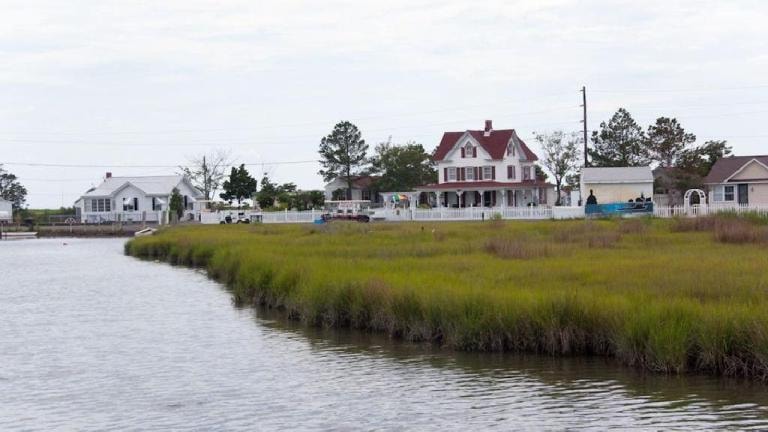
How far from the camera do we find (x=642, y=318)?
58.6ft

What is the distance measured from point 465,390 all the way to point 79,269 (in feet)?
122

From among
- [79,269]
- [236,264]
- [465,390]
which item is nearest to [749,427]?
[465,390]

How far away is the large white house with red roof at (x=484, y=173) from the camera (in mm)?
90125

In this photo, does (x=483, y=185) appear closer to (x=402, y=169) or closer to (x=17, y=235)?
(x=402, y=169)

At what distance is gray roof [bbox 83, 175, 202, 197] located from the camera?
115m

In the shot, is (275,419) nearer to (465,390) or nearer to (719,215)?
(465,390)

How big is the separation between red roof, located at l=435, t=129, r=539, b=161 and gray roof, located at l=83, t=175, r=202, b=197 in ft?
121

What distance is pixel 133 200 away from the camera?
376 ft

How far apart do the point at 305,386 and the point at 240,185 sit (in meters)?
99.7

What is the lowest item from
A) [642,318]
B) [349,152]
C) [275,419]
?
[275,419]

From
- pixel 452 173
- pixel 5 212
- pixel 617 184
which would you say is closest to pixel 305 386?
pixel 617 184

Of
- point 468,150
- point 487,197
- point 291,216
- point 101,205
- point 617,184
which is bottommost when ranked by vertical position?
point 291,216

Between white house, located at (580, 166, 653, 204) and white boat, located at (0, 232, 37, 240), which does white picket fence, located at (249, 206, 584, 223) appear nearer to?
white house, located at (580, 166, 653, 204)

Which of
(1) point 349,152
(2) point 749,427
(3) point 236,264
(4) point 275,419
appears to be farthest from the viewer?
(1) point 349,152
